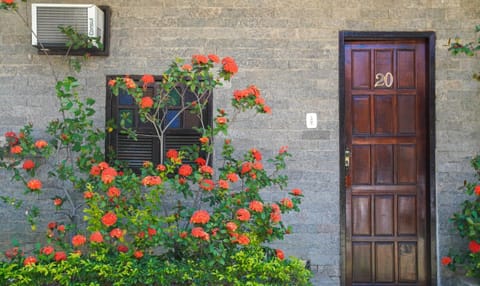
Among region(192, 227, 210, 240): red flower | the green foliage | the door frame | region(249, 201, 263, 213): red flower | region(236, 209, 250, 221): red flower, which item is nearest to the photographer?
region(192, 227, 210, 240): red flower

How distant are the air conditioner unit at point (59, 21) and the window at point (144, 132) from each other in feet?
1.75

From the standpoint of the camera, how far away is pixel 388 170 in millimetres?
5285

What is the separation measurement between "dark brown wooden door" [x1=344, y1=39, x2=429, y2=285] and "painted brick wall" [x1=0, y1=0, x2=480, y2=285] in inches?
6.9

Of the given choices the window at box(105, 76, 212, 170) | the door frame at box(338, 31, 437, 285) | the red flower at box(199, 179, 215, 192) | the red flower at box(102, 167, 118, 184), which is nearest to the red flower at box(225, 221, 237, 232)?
the red flower at box(199, 179, 215, 192)

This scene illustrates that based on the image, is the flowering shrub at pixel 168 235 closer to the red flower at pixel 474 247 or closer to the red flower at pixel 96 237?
the red flower at pixel 96 237

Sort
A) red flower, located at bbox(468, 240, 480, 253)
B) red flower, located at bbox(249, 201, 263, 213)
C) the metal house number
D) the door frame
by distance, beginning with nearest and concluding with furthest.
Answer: red flower, located at bbox(249, 201, 263, 213) < red flower, located at bbox(468, 240, 480, 253) < the door frame < the metal house number

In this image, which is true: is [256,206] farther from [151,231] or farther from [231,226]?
[151,231]

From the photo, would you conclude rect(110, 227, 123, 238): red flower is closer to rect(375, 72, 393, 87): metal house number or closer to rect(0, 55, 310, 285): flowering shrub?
rect(0, 55, 310, 285): flowering shrub

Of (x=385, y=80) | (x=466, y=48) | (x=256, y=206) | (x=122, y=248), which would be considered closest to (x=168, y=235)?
(x=122, y=248)

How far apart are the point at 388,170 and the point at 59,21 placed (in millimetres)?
3418

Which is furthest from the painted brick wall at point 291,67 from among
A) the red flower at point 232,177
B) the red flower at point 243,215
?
the red flower at point 243,215

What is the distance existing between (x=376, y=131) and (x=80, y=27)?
9.74ft

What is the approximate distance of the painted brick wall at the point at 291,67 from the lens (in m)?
5.20

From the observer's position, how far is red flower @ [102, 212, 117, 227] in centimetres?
393
